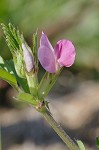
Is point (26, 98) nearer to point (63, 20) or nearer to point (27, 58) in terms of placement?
point (27, 58)

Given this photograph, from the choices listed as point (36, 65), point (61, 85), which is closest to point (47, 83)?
point (36, 65)

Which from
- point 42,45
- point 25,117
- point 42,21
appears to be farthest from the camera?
point 42,21

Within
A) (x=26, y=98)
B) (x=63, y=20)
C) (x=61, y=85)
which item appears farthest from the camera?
(x=63, y=20)

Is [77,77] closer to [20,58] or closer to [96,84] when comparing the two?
[96,84]

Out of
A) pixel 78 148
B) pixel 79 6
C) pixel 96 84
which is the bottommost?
pixel 96 84

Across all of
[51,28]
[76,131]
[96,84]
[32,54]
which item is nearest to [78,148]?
[32,54]

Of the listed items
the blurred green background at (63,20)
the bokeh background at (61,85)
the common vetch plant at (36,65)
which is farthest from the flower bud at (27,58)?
the blurred green background at (63,20)
